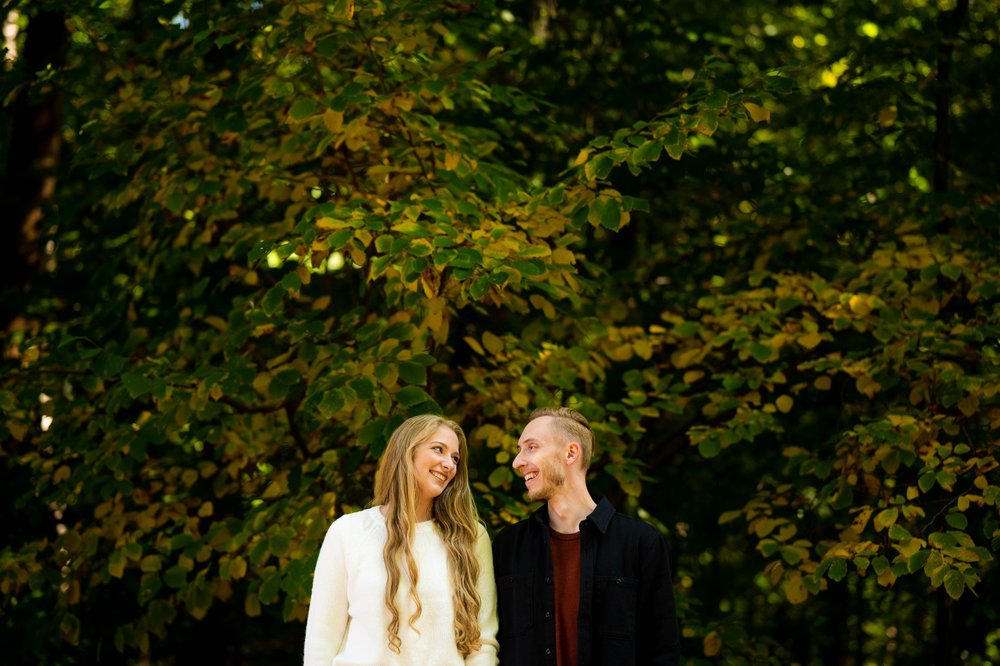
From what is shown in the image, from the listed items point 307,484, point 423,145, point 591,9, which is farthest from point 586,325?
point 591,9

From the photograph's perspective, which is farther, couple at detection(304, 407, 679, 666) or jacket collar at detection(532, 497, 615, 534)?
jacket collar at detection(532, 497, 615, 534)

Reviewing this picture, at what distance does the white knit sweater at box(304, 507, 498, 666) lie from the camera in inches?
136

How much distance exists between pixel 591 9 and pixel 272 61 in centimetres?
326

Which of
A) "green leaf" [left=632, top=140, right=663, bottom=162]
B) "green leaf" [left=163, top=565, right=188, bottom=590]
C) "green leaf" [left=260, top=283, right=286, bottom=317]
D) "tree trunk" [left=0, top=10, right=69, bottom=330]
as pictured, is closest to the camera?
"green leaf" [left=632, top=140, right=663, bottom=162]

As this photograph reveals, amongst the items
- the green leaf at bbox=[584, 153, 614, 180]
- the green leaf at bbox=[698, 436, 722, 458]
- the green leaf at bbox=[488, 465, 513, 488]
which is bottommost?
the green leaf at bbox=[488, 465, 513, 488]

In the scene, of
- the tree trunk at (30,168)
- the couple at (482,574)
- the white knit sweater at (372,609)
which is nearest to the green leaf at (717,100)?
the couple at (482,574)

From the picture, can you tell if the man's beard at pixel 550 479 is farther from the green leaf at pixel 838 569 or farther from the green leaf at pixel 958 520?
the green leaf at pixel 958 520

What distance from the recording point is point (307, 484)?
541cm

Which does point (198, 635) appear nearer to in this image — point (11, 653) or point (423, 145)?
point (11, 653)

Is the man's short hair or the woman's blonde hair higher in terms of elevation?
the man's short hair

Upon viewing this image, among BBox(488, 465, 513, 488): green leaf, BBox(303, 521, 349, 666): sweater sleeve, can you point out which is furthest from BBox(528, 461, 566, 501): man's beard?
BBox(488, 465, 513, 488): green leaf

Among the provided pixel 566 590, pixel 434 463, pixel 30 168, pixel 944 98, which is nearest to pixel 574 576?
pixel 566 590

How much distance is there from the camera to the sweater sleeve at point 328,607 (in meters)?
3.47

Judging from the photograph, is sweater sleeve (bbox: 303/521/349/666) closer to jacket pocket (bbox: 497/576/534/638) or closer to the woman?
the woman
